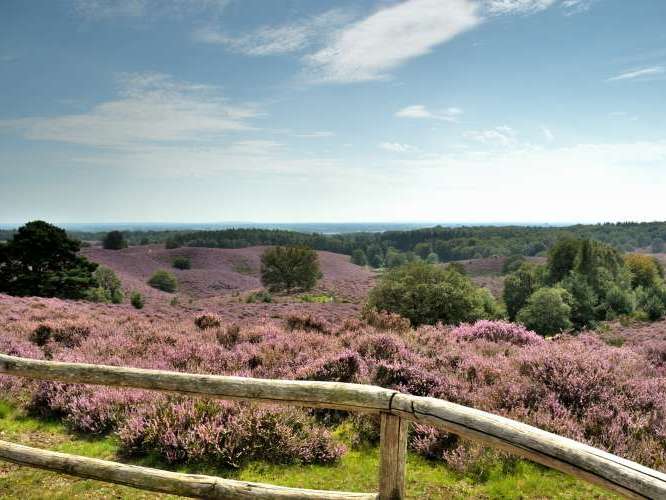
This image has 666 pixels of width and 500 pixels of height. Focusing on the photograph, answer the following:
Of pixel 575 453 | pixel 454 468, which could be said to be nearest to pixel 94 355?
pixel 454 468

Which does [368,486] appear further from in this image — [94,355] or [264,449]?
[94,355]

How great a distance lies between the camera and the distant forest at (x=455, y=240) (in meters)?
127

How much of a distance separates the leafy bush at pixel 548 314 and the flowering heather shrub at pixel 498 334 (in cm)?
2353

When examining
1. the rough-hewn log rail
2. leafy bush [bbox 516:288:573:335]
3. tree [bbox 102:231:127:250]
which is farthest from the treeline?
the rough-hewn log rail

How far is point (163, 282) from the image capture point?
160ft

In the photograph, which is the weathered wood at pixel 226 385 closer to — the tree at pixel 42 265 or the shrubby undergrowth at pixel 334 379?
the shrubby undergrowth at pixel 334 379

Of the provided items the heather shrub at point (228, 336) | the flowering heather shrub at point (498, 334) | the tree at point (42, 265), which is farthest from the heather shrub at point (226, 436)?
the tree at point (42, 265)

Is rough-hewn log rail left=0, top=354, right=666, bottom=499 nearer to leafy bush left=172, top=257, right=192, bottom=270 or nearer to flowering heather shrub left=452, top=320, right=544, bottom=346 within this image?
flowering heather shrub left=452, top=320, right=544, bottom=346

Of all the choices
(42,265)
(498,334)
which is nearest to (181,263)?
(42,265)

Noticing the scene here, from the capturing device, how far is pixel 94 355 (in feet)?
30.7

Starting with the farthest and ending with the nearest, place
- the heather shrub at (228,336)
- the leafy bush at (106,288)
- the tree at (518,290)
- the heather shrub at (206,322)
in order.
→ the tree at (518,290) → the leafy bush at (106,288) → the heather shrub at (206,322) → the heather shrub at (228,336)

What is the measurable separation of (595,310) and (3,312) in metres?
43.2

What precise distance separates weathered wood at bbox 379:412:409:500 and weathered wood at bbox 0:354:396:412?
170mm

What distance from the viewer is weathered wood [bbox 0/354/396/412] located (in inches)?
138
